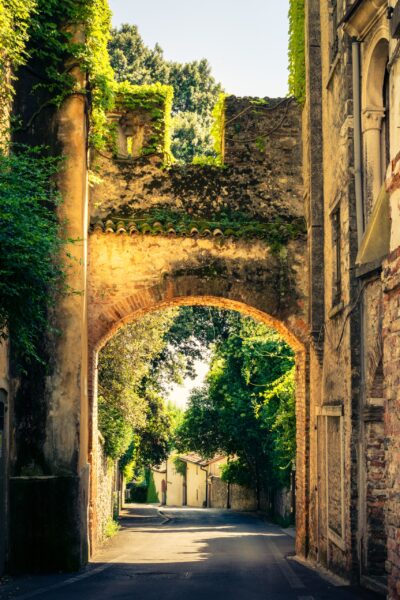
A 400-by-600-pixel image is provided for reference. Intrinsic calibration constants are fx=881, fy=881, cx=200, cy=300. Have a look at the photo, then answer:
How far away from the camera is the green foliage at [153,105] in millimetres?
18031

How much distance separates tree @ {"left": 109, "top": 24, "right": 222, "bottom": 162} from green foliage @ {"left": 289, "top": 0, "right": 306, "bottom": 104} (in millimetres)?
20436

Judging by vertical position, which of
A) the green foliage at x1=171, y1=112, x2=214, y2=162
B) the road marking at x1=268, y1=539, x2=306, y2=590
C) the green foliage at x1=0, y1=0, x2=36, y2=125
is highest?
the green foliage at x1=171, y1=112, x2=214, y2=162

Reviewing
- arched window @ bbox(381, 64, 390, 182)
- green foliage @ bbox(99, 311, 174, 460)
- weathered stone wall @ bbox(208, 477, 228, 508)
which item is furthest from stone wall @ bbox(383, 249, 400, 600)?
weathered stone wall @ bbox(208, 477, 228, 508)

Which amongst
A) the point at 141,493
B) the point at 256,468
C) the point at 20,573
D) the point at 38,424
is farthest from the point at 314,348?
the point at 141,493

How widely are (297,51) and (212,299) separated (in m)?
5.34

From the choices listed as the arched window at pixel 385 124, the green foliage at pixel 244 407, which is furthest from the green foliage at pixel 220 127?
the green foliage at pixel 244 407

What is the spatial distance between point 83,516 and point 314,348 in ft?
17.3

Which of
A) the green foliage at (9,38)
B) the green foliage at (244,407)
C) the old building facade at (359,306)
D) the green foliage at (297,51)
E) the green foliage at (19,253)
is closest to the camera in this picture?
the old building facade at (359,306)

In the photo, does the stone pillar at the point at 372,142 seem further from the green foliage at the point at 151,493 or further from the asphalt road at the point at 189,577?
the green foliage at the point at 151,493

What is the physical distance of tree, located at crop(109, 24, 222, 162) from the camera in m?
39.2

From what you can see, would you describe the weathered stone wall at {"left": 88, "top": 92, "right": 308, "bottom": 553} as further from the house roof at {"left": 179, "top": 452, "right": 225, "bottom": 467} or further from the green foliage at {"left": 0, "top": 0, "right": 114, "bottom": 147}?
the house roof at {"left": 179, "top": 452, "right": 225, "bottom": 467}

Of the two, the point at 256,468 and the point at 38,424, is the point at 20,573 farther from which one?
the point at 256,468

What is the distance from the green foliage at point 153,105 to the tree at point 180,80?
2045 centimetres

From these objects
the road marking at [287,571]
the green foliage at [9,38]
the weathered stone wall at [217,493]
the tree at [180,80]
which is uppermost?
the tree at [180,80]
